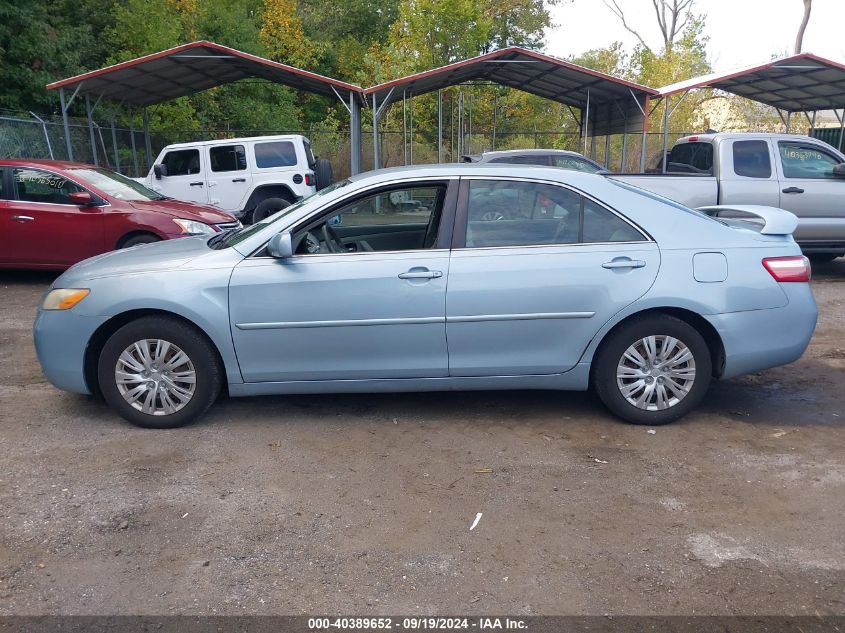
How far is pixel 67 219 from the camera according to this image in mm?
9203

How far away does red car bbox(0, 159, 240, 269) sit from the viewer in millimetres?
9156

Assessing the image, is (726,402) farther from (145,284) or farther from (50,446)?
(50,446)

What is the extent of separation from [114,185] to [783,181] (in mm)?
8979

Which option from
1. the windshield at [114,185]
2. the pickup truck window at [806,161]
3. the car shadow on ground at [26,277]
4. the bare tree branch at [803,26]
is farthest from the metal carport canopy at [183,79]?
the bare tree branch at [803,26]

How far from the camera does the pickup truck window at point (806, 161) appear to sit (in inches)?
397

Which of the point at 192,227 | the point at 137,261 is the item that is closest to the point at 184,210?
the point at 192,227

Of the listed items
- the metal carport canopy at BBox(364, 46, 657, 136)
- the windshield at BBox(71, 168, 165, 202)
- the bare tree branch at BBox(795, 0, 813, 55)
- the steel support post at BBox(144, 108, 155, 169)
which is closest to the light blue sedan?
the windshield at BBox(71, 168, 165, 202)

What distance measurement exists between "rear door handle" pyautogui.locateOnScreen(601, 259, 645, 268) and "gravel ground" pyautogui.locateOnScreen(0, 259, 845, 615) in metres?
1.04

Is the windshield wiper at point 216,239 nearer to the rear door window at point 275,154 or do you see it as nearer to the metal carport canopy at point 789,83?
the rear door window at point 275,154

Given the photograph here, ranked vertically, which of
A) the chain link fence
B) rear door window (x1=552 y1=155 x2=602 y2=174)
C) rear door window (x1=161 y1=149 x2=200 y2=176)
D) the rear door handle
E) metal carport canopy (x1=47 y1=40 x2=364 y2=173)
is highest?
metal carport canopy (x1=47 y1=40 x2=364 y2=173)

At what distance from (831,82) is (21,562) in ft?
59.4

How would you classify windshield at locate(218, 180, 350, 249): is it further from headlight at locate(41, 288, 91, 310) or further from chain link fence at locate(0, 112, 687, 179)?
chain link fence at locate(0, 112, 687, 179)

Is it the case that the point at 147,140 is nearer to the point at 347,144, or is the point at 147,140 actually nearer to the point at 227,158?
the point at 347,144

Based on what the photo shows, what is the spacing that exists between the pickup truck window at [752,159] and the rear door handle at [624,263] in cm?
630
